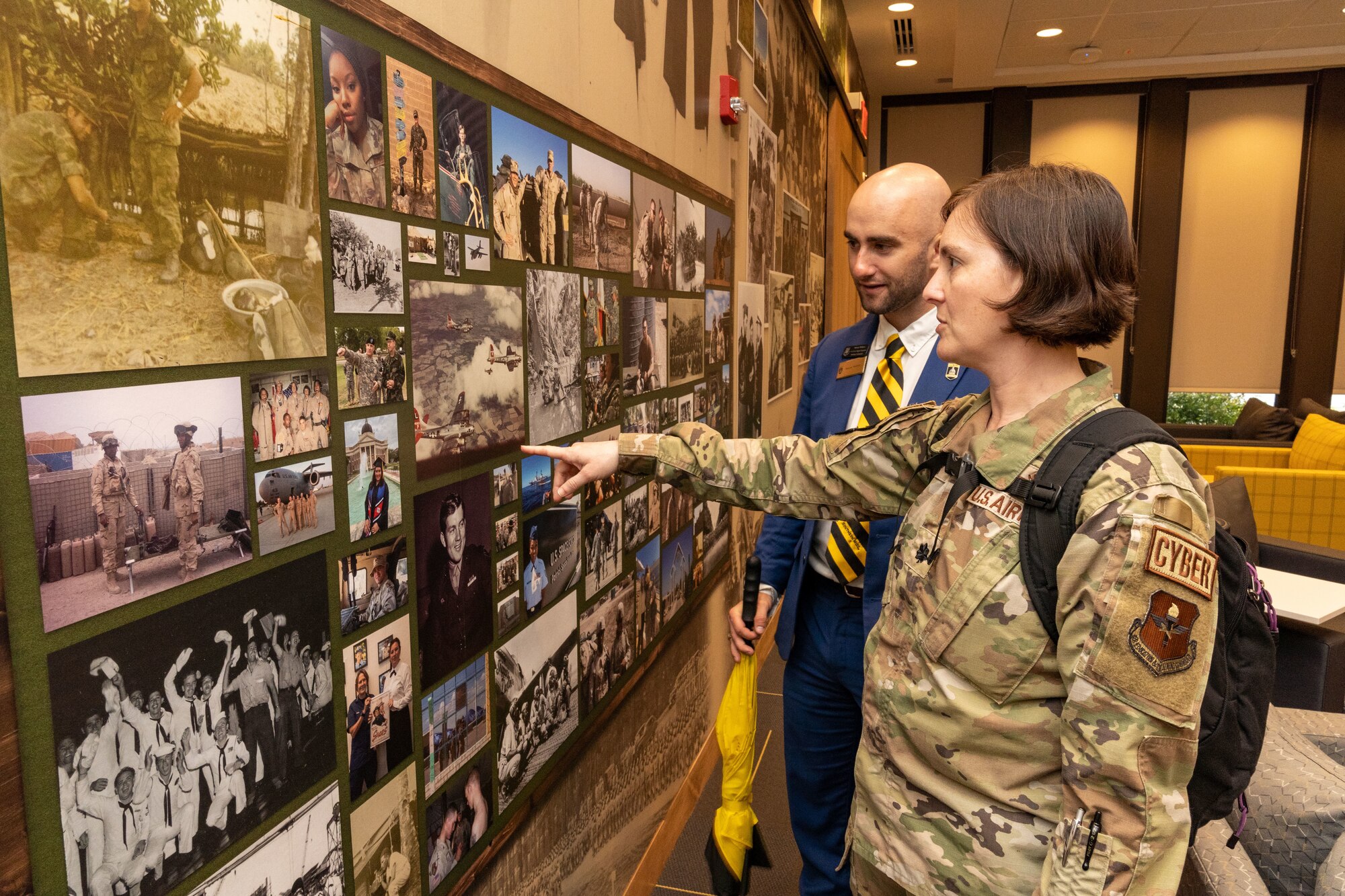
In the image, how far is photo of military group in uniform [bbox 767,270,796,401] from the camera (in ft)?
13.2

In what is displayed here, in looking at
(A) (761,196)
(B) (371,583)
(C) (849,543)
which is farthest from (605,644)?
(A) (761,196)

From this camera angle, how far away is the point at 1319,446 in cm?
581

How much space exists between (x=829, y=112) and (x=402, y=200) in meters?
5.25

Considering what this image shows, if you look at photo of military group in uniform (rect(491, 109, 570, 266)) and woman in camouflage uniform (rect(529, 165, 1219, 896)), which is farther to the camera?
photo of military group in uniform (rect(491, 109, 570, 266))

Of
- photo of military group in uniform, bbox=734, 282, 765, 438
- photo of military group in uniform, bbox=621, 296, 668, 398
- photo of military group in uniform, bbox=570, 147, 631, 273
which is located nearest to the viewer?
photo of military group in uniform, bbox=570, 147, 631, 273

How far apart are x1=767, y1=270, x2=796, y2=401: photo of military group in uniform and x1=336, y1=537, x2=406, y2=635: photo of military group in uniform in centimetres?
293

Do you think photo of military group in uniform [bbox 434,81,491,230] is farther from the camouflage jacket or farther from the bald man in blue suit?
the bald man in blue suit

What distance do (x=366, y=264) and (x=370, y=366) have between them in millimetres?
125

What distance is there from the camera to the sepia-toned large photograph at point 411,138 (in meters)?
1.13

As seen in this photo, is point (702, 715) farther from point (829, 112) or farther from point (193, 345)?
point (829, 112)

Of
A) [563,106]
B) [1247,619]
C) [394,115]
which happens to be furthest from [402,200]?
[1247,619]

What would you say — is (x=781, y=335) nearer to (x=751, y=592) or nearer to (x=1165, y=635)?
(x=751, y=592)

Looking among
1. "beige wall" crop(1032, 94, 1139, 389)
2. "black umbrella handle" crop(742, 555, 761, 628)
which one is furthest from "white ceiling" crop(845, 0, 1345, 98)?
"black umbrella handle" crop(742, 555, 761, 628)

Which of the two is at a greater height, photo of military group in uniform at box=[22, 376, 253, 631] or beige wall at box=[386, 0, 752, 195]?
beige wall at box=[386, 0, 752, 195]
